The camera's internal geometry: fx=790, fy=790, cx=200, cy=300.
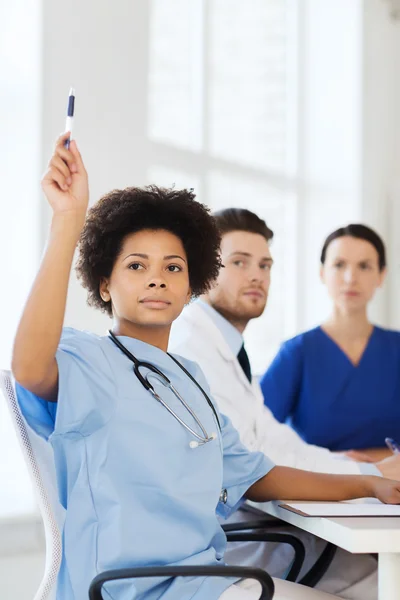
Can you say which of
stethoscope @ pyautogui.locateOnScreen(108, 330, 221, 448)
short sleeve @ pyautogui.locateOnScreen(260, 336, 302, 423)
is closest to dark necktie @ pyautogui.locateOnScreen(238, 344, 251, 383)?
short sleeve @ pyautogui.locateOnScreen(260, 336, 302, 423)

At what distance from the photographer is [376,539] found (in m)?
1.13

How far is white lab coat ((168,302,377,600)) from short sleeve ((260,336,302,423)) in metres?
0.43

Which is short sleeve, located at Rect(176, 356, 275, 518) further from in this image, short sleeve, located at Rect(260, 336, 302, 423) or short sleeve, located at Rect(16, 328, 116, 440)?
short sleeve, located at Rect(260, 336, 302, 423)

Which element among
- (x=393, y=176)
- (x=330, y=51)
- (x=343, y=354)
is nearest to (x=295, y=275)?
(x=393, y=176)

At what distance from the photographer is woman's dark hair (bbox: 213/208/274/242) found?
6.90 ft

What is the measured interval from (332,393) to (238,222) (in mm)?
736

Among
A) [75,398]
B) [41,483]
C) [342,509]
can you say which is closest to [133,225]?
[75,398]

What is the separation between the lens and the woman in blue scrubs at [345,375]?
252cm

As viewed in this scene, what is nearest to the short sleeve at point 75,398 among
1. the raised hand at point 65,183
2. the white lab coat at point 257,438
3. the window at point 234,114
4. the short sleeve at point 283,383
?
the raised hand at point 65,183

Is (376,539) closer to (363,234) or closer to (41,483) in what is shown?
(41,483)

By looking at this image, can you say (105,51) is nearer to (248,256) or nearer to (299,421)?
(248,256)

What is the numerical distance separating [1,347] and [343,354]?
112 centimetres

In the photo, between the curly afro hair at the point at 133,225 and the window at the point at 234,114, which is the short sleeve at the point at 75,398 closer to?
the curly afro hair at the point at 133,225

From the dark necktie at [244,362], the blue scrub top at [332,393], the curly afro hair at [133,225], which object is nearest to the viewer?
the curly afro hair at [133,225]
